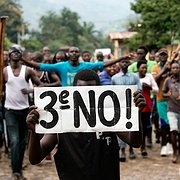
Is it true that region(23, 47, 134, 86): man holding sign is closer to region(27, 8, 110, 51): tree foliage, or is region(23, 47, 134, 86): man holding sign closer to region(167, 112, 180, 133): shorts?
region(167, 112, 180, 133): shorts

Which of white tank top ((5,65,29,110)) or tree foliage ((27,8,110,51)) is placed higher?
tree foliage ((27,8,110,51))

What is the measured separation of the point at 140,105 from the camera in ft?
11.6

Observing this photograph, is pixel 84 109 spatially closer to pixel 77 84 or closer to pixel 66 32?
pixel 77 84

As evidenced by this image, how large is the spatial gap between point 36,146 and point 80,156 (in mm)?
298

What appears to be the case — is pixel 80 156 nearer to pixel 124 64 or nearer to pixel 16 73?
pixel 16 73

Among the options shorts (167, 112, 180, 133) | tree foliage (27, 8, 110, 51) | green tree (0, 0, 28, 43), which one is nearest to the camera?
shorts (167, 112, 180, 133)

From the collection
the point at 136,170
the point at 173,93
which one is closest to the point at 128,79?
the point at 173,93

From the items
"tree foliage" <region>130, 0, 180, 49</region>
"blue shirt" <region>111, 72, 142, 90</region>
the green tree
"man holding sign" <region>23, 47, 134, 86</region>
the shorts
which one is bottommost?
the shorts

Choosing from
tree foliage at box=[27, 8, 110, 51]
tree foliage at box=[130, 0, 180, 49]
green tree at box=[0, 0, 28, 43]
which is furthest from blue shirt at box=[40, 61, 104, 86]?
tree foliage at box=[27, 8, 110, 51]

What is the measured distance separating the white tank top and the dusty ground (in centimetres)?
103

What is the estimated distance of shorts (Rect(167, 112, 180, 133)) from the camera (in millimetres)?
8647

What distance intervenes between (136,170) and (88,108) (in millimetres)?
4704

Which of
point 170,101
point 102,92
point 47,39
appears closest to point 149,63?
point 170,101

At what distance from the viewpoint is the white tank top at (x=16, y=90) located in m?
7.39
